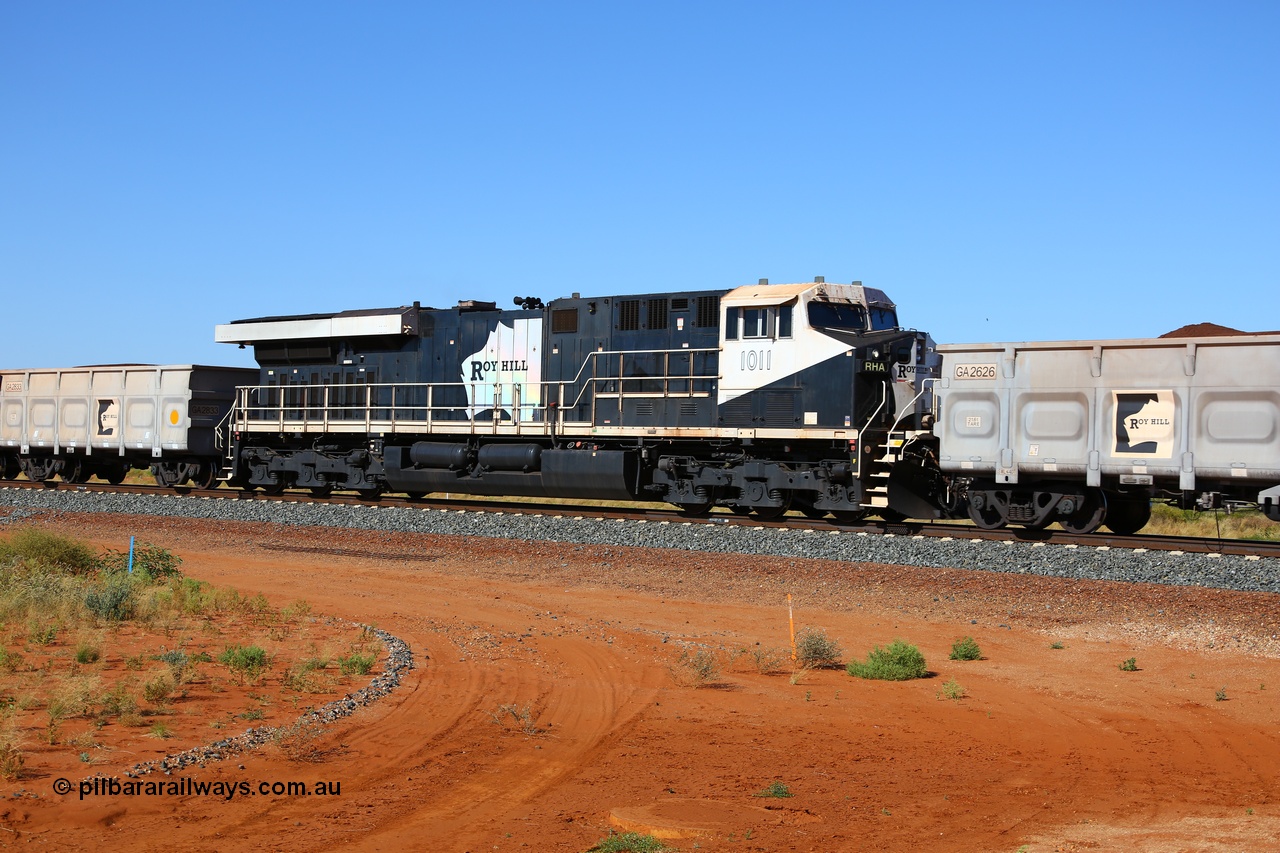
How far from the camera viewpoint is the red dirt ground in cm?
695

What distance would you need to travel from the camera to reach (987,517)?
19.2 meters

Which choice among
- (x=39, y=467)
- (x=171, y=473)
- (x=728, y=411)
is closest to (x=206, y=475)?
(x=171, y=473)

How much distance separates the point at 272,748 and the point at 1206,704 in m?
7.89

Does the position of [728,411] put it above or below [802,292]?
below

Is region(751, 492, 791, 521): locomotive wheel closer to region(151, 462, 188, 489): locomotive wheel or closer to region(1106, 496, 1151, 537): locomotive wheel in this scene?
region(1106, 496, 1151, 537): locomotive wheel

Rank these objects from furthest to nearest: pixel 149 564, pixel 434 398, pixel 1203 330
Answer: pixel 1203 330 → pixel 434 398 → pixel 149 564

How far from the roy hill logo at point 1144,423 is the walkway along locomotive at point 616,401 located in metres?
3.17

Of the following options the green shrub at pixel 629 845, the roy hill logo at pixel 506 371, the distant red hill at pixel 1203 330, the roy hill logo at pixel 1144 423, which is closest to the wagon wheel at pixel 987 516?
the roy hill logo at pixel 1144 423

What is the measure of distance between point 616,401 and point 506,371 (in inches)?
123

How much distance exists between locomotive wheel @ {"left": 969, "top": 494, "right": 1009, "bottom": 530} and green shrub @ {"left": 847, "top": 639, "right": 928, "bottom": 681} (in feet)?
25.8

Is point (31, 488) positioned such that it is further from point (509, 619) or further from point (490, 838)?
point (490, 838)

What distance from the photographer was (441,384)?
83.3 ft

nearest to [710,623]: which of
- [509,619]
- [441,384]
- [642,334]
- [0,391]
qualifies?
[509,619]

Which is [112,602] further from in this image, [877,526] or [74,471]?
[74,471]
